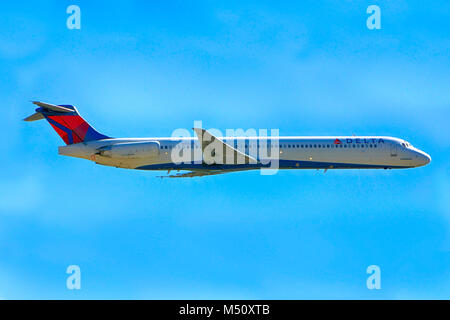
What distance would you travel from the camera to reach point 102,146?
174 ft

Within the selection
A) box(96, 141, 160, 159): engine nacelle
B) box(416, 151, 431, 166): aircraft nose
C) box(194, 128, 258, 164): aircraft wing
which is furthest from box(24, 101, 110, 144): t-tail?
box(416, 151, 431, 166): aircraft nose

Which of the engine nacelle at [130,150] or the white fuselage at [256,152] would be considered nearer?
the engine nacelle at [130,150]

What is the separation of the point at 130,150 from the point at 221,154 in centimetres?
767

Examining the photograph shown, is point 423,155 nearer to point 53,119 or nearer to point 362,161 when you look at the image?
point 362,161

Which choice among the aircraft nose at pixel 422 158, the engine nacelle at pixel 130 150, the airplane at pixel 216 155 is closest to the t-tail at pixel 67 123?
the airplane at pixel 216 155

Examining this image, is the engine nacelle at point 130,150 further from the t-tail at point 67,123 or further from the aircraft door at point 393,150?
the aircraft door at point 393,150

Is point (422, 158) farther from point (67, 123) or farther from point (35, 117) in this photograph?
point (35, 117)

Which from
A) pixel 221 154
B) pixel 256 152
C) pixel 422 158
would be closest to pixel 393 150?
pixel 422 158

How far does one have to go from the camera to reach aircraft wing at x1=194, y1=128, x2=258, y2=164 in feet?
166

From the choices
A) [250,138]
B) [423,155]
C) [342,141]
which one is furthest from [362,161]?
[250,138]

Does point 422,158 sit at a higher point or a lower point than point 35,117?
lower

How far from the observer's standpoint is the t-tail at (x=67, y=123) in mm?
53312

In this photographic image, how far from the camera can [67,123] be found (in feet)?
176
